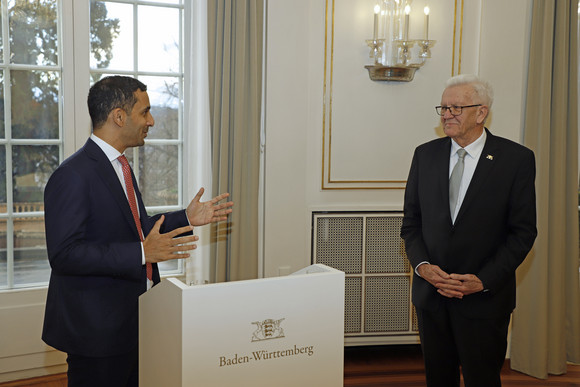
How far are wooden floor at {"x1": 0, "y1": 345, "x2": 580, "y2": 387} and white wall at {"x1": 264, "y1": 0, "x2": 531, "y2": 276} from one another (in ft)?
2.61

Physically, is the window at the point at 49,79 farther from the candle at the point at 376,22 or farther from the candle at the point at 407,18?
the candle at the point at 407,18

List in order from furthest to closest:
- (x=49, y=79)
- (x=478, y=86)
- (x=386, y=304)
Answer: (x=386, y=304)
(x=49, y=79)
(x=478, y=86)

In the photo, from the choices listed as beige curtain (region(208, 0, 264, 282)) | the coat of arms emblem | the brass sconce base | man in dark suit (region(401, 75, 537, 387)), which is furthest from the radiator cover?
the coat of arms emblem

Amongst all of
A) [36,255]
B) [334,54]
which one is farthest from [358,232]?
[36,255]

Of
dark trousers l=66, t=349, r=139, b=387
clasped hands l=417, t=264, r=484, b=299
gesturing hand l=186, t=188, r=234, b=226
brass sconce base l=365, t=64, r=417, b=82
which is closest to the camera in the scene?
dark trousers l=66, t=349, r=139, b=387

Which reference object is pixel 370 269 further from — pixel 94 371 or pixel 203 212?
pixel 94 371

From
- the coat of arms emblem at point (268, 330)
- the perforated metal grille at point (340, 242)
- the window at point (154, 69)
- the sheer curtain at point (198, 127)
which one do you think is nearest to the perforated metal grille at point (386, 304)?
the perforated metal grille at point (340, 242)

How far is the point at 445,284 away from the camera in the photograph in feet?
7.91

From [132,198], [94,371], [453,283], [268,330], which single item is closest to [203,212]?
[132,198]

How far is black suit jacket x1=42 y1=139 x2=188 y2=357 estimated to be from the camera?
6.09ft

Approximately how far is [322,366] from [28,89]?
2778 millimetres

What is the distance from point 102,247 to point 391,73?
260 centimetres

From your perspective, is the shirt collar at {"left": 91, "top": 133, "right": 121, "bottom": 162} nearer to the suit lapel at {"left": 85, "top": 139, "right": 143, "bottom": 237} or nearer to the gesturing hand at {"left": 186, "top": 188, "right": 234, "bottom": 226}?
the suit lapel at {"left": 85, "top": 139, "right": 143, "bottom": 237}

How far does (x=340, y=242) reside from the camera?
13.1 feet
